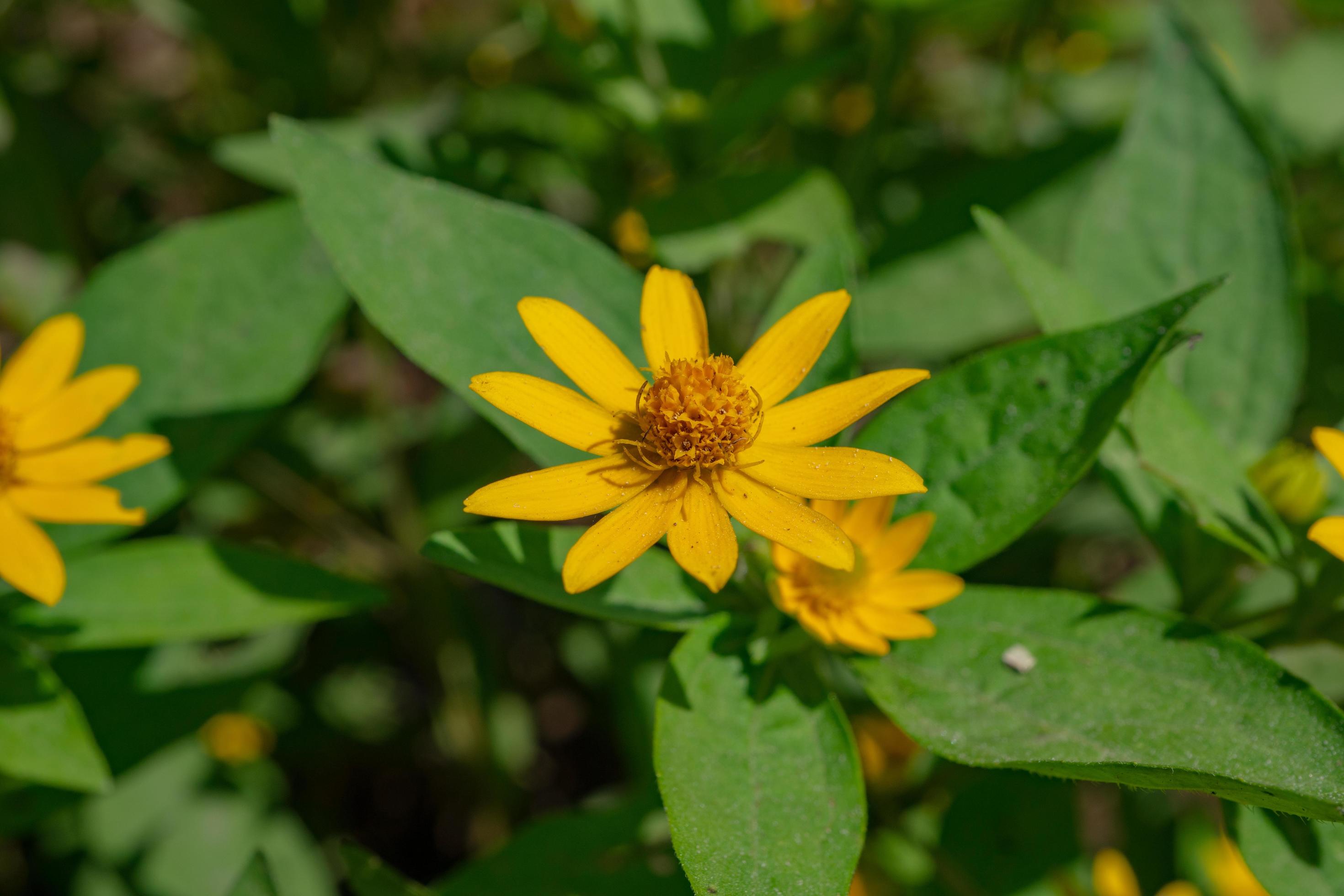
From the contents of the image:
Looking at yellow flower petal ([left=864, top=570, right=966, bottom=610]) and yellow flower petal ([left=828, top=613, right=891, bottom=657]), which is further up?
yellow flower petal ([left=864, top=570, right=966, bottom=610])

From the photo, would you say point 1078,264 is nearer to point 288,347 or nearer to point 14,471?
point 288,347

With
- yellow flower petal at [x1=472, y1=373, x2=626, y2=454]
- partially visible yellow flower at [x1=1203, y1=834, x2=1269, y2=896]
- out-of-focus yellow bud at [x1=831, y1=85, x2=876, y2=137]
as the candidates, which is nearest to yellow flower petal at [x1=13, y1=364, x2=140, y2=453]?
yellow flower petal at [x1=472, y1=373, x2=626, y2=454]

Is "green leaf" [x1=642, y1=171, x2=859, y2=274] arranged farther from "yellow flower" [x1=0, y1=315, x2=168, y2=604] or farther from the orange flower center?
"yellow flower" [x1=0, y1=315, x2=168, y2=604]

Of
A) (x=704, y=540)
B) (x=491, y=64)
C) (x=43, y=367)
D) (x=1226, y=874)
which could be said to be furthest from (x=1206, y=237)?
(x=491, y=64)

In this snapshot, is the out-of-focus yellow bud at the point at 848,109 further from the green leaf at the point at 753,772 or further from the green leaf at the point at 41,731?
the green leaf at the point at 41,731

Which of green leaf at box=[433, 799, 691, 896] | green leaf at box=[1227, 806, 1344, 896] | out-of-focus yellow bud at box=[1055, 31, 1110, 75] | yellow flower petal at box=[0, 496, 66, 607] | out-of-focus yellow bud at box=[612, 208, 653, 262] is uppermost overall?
out-of-focus yellow bud at box=[1055, 31, 1110, 75]

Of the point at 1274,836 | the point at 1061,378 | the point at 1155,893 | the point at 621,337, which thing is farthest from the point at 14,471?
the point at 1155,893

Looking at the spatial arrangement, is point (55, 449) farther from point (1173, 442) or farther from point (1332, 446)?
point (1332, 446)
